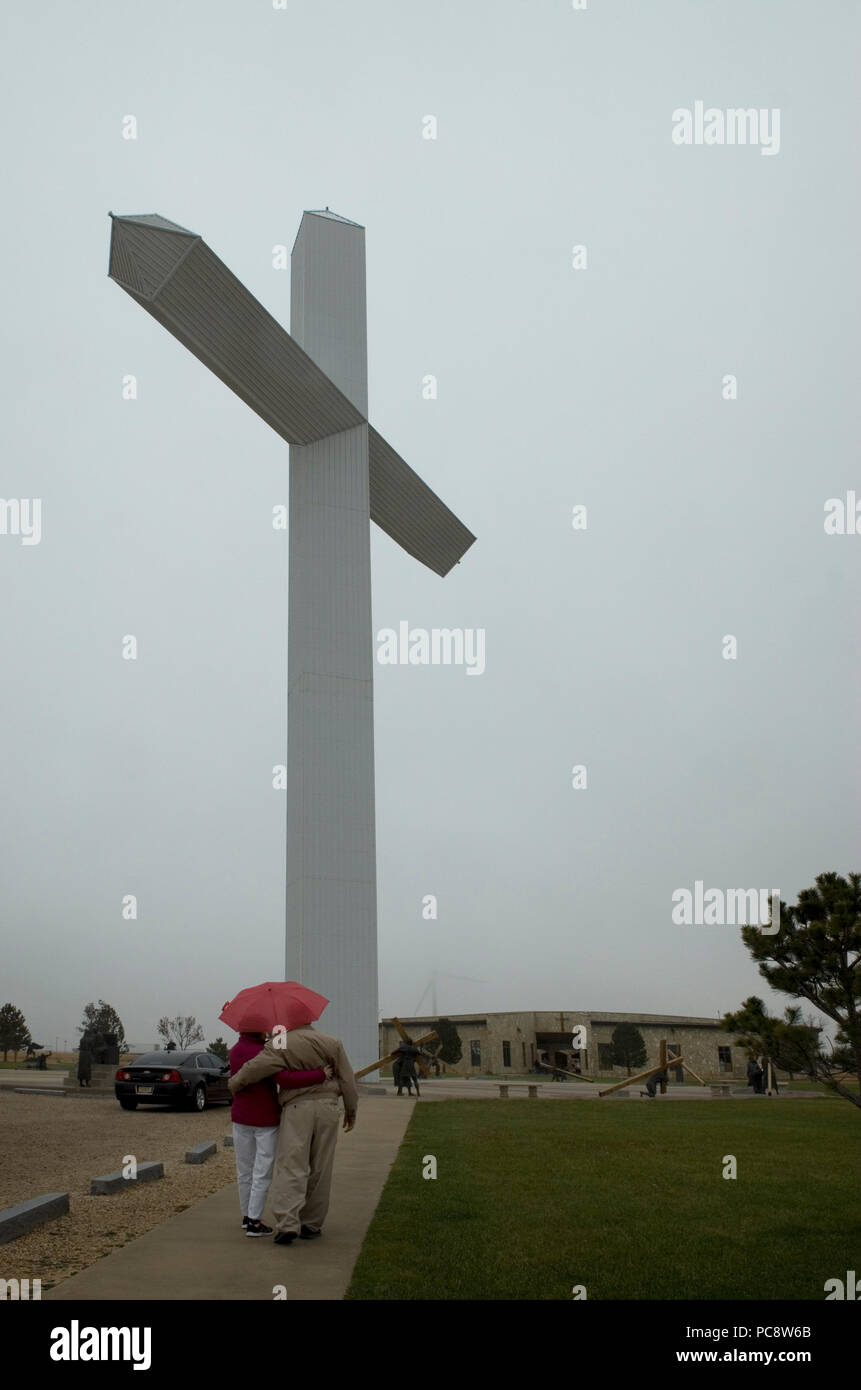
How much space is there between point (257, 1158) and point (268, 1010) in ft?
3.03

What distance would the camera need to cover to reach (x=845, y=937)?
24.8 feet

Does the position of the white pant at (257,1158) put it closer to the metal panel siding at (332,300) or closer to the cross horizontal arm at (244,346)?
the cross horizontal arm at (244,346)

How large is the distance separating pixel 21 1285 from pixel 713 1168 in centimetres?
715

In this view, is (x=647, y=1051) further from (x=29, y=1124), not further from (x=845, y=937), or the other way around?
(x=845, y=937)

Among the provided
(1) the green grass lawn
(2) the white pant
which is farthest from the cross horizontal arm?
(2) the white pant

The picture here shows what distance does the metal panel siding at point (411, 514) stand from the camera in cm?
2623

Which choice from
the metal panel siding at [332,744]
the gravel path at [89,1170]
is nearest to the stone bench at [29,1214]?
the gravel path at [89,1170]

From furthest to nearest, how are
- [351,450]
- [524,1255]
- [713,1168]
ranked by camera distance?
[351,450] → [713,1168] → [524,1255]

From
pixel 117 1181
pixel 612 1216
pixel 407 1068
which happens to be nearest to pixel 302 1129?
pixel 612 1216

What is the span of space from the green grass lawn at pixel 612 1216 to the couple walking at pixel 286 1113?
1.72 feet

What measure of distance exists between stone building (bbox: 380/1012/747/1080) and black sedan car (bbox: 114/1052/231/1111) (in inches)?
1323

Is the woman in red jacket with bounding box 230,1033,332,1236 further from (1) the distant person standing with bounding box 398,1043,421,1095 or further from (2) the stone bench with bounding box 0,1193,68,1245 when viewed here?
(1) the distant person standing with bounding box 398,1043,421,1095

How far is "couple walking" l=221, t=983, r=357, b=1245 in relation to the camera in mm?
6652
